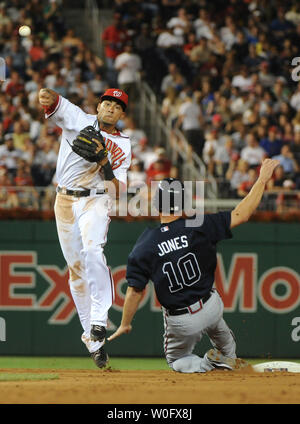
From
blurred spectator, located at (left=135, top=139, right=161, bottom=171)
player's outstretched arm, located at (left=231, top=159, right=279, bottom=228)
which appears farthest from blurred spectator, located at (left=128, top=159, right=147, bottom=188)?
player's outstretched arm, located at (left=231, top=159, right=279, bottom=228)

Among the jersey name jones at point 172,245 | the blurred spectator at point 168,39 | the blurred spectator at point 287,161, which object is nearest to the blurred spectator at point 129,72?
the blurred spectator at point 168,39

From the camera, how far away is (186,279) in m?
7.58

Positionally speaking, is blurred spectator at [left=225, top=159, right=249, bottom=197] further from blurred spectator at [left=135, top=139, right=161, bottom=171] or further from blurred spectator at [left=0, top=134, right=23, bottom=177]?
blurred spectator at [left=0, top=134, right=23, bottom=177]

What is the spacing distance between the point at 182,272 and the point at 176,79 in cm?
970

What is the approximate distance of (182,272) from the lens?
298 inches

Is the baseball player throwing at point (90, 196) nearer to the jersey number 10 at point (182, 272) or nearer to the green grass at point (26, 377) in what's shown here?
the green grass at point (26, 377)

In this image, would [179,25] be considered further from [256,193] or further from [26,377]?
[256,193]

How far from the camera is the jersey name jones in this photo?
7.52 meters

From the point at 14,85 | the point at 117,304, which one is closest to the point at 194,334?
the point at 117,304

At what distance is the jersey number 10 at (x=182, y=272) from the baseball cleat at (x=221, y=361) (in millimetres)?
859

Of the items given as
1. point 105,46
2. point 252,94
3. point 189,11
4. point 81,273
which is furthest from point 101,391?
point 189,11

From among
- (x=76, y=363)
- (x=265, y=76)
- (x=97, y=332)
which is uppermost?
(x=265, y=76)

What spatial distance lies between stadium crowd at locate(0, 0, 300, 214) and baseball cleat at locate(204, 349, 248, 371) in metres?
4.92

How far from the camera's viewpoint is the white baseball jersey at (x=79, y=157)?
8.21 m
